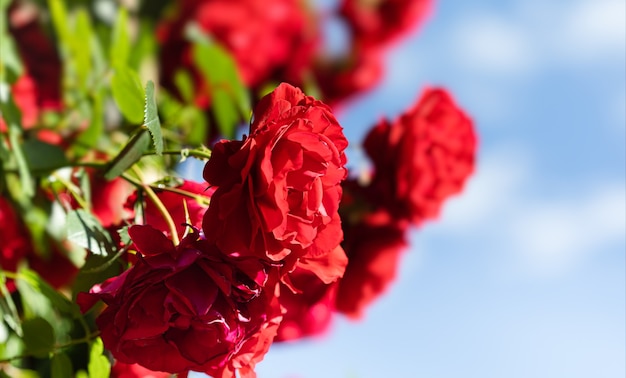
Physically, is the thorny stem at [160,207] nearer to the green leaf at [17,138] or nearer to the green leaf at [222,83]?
the green leaf at [17,138]

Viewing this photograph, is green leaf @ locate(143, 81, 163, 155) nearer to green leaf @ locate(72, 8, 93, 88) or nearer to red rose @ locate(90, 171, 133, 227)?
red rose @ locate(90, 171, 133, 227)

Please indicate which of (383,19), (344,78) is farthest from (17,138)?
(383,19)

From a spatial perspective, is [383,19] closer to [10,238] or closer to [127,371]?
[10,238]

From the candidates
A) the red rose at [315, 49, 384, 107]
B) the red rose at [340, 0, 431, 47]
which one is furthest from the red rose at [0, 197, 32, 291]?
the red rose at [340, 0, 431, 47]

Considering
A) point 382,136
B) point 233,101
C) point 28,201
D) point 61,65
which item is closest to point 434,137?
point 382,136

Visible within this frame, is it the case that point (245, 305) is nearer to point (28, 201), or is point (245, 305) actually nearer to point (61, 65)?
point (28, 201)
